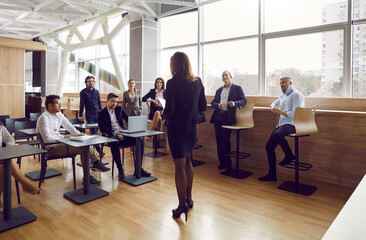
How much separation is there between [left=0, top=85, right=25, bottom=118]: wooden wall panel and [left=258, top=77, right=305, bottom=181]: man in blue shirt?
26.0ft

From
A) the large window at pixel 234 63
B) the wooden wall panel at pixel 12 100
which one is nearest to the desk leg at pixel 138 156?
the large window at pixel 234 63

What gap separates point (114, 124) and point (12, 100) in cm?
583

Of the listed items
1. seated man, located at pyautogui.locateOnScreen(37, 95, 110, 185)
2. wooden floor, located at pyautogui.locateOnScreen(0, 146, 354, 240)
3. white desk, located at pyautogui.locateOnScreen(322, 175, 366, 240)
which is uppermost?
seated man, located at pyautogui.locateOnScreen(37, 95, 110, 185)

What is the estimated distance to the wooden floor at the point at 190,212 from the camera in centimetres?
267

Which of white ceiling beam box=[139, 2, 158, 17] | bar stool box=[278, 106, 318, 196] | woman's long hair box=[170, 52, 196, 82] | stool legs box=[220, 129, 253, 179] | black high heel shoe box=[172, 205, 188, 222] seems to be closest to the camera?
woman's long hair box=[170, 52, 196, 82]

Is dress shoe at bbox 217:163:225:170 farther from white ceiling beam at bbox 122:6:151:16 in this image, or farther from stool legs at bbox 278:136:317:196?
white ceiling beam at bbox 122:6:151:16

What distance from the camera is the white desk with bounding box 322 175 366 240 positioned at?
119 centimetres

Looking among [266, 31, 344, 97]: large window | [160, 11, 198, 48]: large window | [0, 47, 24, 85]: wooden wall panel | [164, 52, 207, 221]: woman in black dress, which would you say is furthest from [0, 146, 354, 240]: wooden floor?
[0, 47, 24, 85]: wooden wall panel

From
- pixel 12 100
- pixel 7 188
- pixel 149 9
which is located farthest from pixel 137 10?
pixel 7 188

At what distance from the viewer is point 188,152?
114 inches

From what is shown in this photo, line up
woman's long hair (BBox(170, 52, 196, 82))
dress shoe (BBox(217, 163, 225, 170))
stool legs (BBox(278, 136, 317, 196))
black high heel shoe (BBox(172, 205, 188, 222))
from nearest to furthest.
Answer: woman's long hair (BBox(170, 52, 196, 82)) < black high heel shoe (BBox(172, 205, 188, 222)) < stool legs (BBox(278, 136, 317, 196)) < dress shoe (BBox(217, 163, 225, 170))

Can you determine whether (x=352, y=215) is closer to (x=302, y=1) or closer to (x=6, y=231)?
(x=6, y=231)

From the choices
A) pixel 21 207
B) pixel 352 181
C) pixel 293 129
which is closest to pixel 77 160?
pixel 21 207

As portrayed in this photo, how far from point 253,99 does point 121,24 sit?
4797mm
